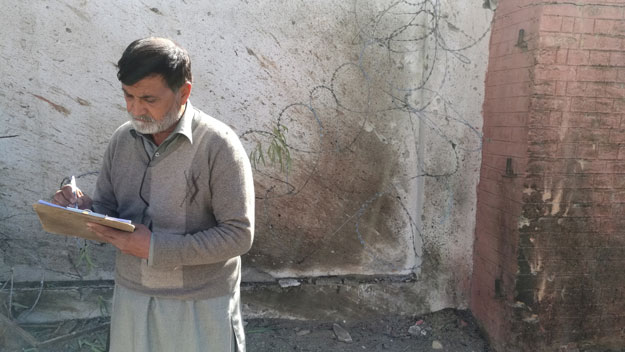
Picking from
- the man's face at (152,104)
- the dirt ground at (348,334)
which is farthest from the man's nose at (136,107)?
the dirt ground at (348,334)

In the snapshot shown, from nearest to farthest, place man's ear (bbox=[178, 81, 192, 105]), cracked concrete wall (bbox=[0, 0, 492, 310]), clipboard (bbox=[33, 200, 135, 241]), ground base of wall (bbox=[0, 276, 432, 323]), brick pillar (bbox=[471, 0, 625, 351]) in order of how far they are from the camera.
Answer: clipboard (bbox=[33, 200, 135, 241]), man's ear (bbox=[178, 81, 192, 105]), brick pillar (bbox=[471, 0, 625, 351]), cracked concrete wall (bbox=[0, 0, 492, 310]), ground base of wall (bbox=[0, 276, 432, 323])

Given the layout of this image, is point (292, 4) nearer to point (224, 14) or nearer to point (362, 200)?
point (224, 14)

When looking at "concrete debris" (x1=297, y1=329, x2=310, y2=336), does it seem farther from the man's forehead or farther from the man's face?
the man's forehead

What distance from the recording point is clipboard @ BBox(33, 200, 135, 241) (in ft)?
4.96

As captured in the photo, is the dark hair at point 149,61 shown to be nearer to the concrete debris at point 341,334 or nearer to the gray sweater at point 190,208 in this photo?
the gray sweater at point 190,208

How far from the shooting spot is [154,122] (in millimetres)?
1700

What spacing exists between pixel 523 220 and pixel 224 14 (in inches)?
87.6

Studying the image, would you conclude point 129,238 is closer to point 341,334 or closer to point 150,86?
point 150,86

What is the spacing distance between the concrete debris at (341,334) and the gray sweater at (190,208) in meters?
1.69

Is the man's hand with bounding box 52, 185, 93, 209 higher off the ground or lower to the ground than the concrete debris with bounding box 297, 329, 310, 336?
higher

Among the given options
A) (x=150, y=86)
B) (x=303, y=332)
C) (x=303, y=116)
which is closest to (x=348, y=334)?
(x=303, y=332)

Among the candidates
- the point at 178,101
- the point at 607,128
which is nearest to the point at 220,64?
the point at 178,101

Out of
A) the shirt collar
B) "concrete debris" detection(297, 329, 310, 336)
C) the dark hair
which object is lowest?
"concrete debris" detection(297, 329, 310, 336)

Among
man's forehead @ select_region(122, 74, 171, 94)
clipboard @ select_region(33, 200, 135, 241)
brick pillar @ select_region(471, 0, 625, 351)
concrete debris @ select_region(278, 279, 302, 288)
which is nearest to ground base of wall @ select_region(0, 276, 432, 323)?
concrete debris @ select_region(278, 279, 302, 288)
